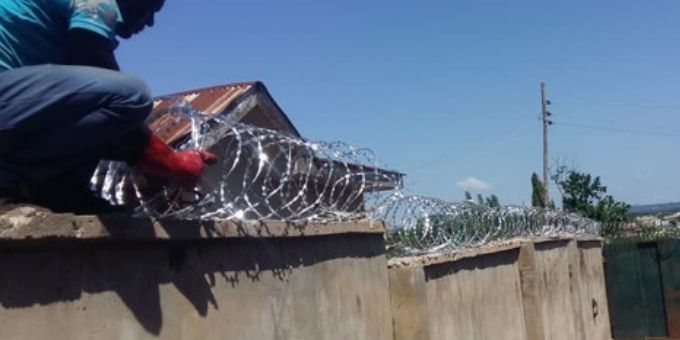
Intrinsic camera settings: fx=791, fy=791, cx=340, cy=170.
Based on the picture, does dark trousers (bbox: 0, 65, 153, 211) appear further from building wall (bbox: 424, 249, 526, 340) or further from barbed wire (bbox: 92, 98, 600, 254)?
building wall (bbox: 424, 249, 526, 340)

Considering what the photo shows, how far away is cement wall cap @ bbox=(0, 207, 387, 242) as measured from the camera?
249 centimetres

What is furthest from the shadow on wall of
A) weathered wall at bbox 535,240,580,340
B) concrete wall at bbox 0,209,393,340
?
weathered wall at bbox 535,240,580,340

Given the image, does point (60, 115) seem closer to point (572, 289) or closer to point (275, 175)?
point (275, 175)

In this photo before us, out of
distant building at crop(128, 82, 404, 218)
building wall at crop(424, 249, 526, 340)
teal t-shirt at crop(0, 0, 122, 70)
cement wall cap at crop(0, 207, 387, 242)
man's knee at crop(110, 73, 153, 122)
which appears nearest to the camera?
cement wall cap at crop(0, 207, 387, 242)

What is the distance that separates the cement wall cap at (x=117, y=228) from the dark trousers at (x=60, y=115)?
0.67 ft

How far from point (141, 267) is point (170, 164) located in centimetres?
42

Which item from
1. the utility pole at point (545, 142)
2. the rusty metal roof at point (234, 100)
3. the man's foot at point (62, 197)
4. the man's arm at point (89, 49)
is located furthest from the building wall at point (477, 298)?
the utility pole at point (545, 142)

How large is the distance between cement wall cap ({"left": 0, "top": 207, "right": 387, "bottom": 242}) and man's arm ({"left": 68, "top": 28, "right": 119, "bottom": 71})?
0.54 metres

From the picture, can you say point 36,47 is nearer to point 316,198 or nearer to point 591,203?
point 316,198

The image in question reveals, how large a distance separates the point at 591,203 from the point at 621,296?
7.04 metres

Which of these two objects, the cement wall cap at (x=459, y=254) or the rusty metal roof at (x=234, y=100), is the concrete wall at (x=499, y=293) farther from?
the rusty metal roof at (x=234, y=100)

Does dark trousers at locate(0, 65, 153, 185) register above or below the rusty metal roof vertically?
below

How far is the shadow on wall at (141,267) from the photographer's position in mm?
2539

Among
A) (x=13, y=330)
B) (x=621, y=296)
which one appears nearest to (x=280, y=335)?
(x=13, y=330)
